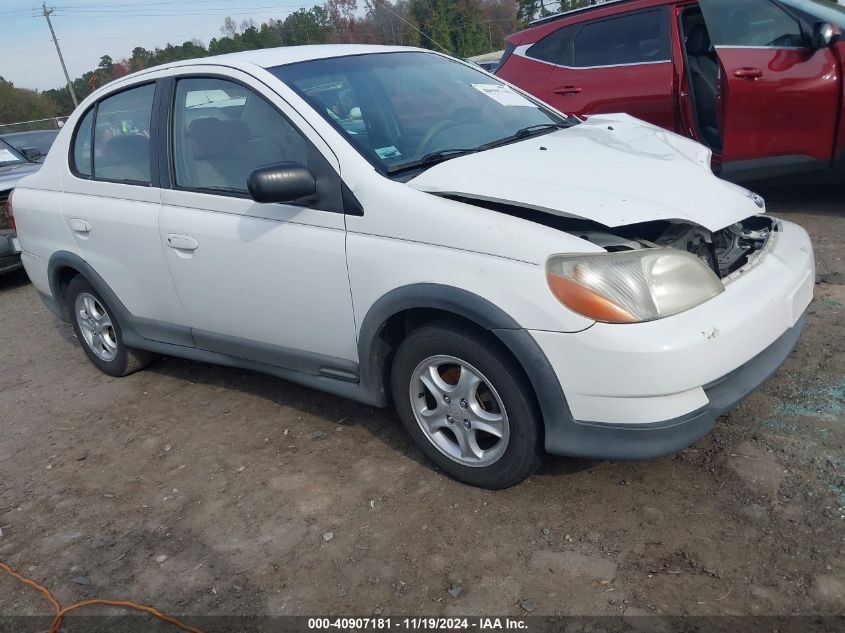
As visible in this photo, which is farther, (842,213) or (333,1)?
(333,1)

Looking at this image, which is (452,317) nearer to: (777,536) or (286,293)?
(286,293)

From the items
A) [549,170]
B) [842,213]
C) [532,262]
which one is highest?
[549,170]

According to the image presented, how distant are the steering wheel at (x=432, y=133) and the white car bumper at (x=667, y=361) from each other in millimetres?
1145

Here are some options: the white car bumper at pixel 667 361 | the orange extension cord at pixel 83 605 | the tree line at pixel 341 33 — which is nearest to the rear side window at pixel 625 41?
the white car bumper at pixel 667 361

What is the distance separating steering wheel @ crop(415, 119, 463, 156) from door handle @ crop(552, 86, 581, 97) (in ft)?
11.3

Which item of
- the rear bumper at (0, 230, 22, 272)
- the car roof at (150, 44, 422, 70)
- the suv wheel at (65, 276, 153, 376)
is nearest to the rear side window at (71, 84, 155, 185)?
the car roof at (150, 44, 422, 70)

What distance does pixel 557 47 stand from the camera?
22.6 ft

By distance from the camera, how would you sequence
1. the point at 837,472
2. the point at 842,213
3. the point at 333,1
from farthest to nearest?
1. the point at 333,1
2. the point at 842,213
3. the point at 837,472

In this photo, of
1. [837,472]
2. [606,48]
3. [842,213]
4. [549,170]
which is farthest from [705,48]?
[837,472]

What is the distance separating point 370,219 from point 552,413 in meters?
1.05

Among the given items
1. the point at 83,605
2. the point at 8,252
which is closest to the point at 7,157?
the point at 8,252

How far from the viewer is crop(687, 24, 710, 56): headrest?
6.32 metres

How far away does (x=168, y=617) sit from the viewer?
104 inches

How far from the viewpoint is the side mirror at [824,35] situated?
528cm
